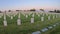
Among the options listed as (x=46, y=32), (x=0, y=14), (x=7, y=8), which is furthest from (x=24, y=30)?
(x=0, y=14)

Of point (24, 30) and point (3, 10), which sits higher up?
point (3, 10)

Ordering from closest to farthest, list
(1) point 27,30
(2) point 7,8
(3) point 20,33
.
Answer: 1. (3) point 20,33
2. (1) point 27,30
3. (2) point 7,8

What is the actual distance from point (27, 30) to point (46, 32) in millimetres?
398

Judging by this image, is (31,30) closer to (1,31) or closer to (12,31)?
(12,31)

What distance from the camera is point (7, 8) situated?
3.57m

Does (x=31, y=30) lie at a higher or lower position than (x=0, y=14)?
lower

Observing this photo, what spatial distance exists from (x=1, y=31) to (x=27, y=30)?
0.53 m

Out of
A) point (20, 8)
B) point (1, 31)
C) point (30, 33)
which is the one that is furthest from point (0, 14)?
point (30, 33)

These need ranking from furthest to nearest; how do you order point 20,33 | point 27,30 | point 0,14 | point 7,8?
1. point 0,14
2. point 7,8
3. point 27,30
4. point 20,33

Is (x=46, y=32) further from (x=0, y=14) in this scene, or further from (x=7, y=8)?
(x=0, y=14)

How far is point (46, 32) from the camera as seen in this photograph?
9.73 ft

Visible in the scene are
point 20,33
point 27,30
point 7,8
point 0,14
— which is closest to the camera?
point 20,33

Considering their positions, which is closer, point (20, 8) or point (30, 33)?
point (30, 33)

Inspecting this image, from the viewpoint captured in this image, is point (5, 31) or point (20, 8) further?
point (20, 8)
